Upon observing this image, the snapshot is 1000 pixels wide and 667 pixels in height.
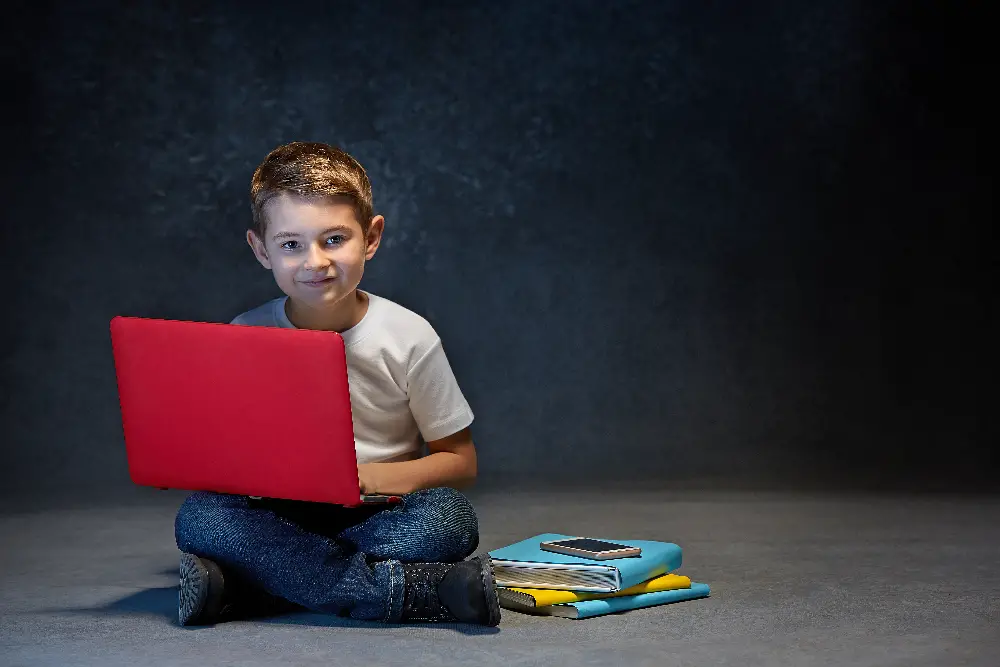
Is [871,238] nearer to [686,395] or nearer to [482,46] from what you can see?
[686,395]

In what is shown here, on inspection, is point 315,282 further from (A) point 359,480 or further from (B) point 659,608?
(B) point 659,608

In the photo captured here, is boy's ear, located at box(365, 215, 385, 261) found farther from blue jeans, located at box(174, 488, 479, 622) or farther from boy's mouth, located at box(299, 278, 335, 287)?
blue jeans, located at box(174, 488, 479, 622)

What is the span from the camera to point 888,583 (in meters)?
2.18

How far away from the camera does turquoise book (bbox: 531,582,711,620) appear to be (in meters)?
1.90

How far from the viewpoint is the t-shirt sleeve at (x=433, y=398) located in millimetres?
2105

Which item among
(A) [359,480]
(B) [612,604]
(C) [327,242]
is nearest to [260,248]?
(C) [327,242]

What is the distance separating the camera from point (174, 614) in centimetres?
196

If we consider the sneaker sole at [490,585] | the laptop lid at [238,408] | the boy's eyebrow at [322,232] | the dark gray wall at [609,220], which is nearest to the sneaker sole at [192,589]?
the laptop lid at [238,408]

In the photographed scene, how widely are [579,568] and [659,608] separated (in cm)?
15

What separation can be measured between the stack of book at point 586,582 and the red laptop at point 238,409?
0.28 metres

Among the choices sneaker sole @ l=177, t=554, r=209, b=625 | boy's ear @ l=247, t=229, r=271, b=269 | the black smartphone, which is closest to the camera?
sneaker sole @ l=177, t=554, r=209, b=625

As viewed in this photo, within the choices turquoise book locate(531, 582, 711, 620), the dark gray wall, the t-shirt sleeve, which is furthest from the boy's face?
the dark gray wall

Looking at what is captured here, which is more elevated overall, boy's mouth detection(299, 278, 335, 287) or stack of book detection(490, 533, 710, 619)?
boy's mouth detection(299, 278, 335, 287)

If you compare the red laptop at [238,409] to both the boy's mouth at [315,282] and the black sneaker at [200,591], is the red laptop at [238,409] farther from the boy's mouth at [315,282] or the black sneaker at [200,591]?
the boy's mouth at [315,282]
